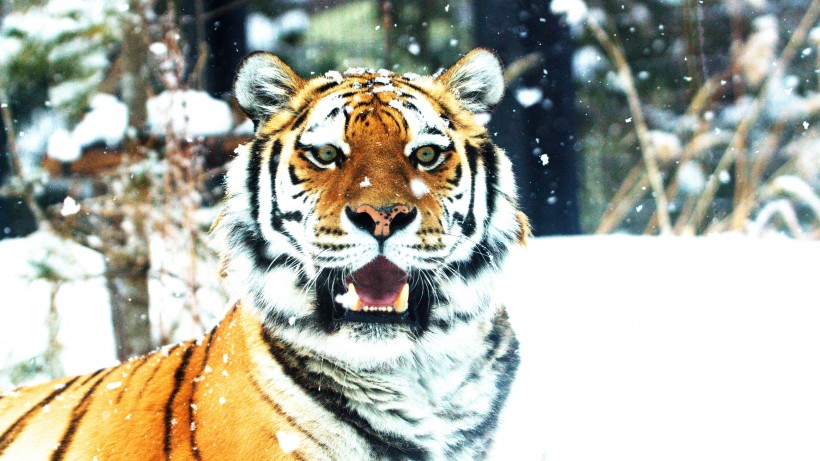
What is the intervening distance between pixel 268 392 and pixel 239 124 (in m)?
2.34

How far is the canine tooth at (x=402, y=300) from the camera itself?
1397mm

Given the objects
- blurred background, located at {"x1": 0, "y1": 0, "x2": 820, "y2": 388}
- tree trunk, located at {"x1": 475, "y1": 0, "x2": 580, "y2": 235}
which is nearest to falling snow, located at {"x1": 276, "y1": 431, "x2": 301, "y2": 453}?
blurred background, located at {"x1": 0, "y1": 0, "x2": 820, "y2": 388}

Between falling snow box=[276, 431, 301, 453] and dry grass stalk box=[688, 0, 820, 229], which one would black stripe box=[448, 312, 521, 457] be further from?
dry grass stalk box=[688, 0, 820, 229]

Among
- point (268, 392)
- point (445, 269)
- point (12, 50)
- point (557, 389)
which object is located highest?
point (12, 50)

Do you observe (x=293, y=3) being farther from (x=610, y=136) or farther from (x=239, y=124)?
(x=610, y=136)

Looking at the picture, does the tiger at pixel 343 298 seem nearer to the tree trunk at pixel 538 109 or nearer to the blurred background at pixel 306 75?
the blurred background at pixel 306 75

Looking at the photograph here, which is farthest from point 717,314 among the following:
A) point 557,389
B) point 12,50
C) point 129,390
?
point 12,50

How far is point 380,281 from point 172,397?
0.55 metres

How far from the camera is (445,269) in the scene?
153 centimetres

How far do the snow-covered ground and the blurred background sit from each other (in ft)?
0.37

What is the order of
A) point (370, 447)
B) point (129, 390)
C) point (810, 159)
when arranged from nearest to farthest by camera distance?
1. point (370, 447)
2. point (129, 390)
3. point (810, 159)

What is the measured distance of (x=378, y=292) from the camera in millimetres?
1397

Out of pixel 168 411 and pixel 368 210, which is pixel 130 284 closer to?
pixel 168 411

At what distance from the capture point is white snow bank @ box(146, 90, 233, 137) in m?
3.19
